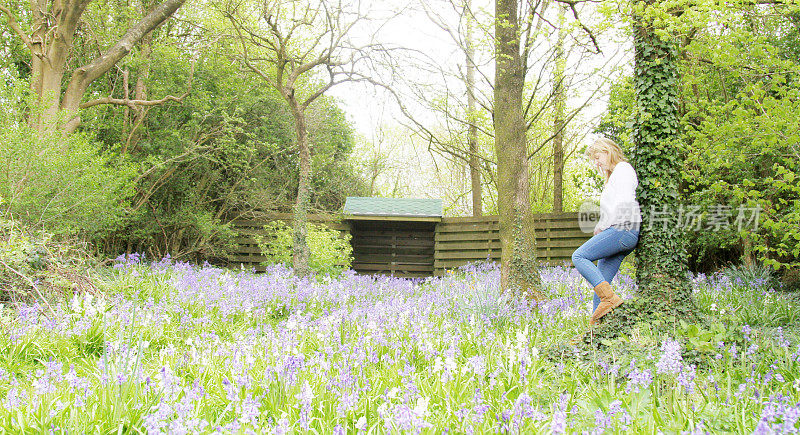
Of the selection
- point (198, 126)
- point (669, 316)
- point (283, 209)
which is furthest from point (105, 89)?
point (669, 316)

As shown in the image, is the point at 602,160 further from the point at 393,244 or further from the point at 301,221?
the point at 393,244

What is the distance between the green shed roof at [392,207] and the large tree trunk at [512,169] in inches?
266

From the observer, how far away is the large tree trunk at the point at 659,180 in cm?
433

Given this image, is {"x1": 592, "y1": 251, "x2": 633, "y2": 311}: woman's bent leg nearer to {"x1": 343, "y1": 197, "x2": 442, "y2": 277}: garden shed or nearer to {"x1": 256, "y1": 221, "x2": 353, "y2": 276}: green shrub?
{"x1": 256, "y1": 221, "x2": 353, "y2": 276}: green shrub

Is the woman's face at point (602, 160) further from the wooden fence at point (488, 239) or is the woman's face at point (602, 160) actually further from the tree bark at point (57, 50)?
the tree bark at point (57, 50)

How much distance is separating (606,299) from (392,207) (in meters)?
10.4

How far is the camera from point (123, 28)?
1073cm

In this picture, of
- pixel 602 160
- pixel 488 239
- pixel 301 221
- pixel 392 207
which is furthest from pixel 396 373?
pixel 392 207

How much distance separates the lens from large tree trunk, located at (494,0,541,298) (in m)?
6.37

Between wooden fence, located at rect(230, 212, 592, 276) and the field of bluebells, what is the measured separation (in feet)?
19.4

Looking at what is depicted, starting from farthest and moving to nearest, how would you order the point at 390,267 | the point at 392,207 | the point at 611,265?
the point at 390,267 < the point at 392,207 < the point at 611,265

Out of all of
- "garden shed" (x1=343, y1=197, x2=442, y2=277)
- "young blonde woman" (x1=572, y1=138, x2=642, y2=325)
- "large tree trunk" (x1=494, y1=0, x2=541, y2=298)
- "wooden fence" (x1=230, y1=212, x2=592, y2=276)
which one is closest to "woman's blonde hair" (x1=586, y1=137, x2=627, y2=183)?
"young blonde woman" (x1=572, y1=138, x2=642, y2=325)

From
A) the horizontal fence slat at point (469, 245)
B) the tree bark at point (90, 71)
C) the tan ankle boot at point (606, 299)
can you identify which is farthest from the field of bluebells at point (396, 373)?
the horizontal fence slat at point (469, 245)

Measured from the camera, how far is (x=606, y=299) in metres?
4.34
